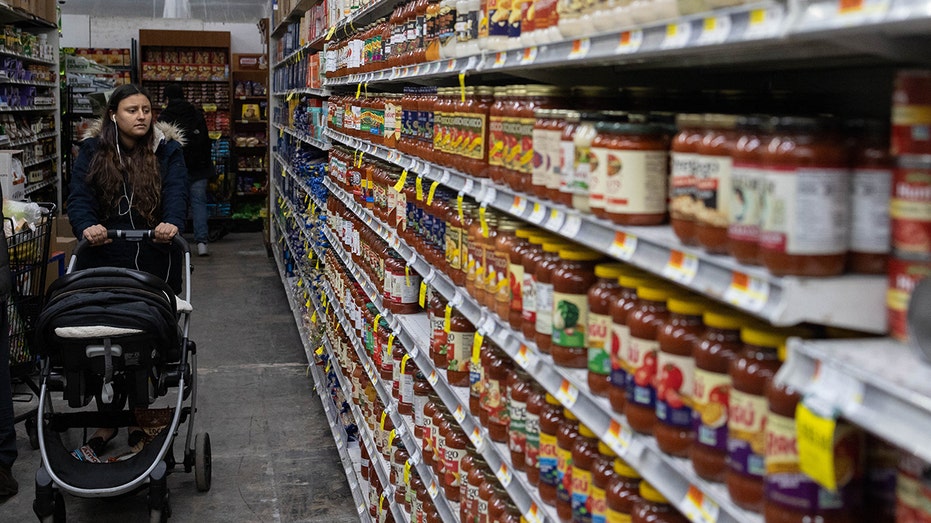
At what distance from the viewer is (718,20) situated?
1.34 meters

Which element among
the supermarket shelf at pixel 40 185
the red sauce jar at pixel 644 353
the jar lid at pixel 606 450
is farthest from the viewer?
the supermarket shelf at pixel 40 185

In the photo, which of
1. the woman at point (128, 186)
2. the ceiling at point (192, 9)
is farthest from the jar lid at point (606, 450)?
the ceiling at point (192, 9)

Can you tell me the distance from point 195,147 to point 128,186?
6.69 meters

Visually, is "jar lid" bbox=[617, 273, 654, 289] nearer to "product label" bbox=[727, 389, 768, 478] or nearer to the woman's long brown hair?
"product label" bbox=[727, 389, 768, 478]

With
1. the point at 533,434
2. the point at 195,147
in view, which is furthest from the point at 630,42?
the point at 195,147

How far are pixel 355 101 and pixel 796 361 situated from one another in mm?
4191

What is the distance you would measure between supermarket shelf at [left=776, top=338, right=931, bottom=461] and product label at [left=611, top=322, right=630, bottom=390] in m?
0.54

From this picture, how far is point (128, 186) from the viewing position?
498 centimetres

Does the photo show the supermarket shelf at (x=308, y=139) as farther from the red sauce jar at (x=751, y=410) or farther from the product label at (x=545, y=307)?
the red sauce jar at (x=751, y=410)

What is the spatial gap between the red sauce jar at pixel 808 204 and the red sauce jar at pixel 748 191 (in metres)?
0.03

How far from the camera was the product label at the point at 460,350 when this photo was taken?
297 cm

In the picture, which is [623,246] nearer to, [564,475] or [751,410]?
[751,410]

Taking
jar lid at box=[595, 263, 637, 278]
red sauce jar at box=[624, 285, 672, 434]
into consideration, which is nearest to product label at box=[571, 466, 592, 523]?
red sauce jar at box=[624, 285, 672, 434]

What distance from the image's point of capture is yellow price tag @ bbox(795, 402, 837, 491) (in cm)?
112
